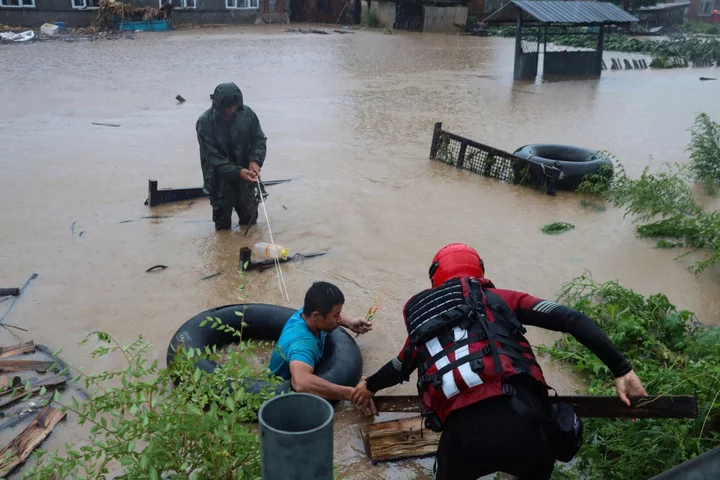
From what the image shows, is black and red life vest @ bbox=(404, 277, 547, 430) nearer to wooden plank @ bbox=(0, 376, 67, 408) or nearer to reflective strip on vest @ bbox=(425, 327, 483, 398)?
reflective strip on vest @ bbox=(425, 327, 483, 398)

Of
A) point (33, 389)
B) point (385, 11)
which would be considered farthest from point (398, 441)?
point (385, 11)

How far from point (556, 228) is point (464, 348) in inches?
215

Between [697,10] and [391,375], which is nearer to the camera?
[391,375]

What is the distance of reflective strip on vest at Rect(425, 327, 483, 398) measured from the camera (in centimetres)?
263

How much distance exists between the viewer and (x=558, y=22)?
61.2 ft

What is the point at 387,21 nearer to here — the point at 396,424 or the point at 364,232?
the point at 364,232

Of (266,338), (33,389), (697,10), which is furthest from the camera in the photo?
(697,10)

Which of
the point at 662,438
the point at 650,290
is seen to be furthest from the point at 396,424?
the point at 650,290

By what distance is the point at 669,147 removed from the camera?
12.1 meters

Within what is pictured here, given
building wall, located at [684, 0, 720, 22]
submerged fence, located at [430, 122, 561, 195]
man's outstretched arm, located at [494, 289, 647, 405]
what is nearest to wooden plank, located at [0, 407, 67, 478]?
man's outstretched arm, located at [494, 289, 647, 405]

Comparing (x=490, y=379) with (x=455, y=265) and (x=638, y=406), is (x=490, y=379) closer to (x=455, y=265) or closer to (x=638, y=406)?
(x=455, y=265)

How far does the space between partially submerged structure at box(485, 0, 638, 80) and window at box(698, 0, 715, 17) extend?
1413 inches

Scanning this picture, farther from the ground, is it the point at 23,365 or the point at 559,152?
the point at 559,152

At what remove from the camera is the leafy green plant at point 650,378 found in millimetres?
3330
